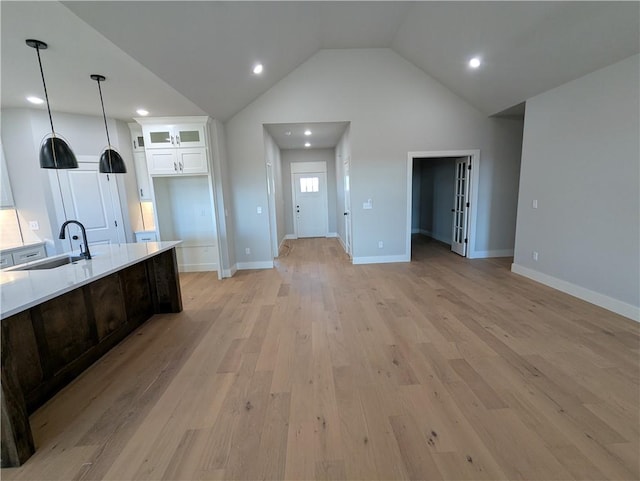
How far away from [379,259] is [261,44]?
13.2ft

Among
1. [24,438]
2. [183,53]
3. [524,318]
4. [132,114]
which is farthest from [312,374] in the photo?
[132,114]

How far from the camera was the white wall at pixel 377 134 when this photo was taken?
189 inches

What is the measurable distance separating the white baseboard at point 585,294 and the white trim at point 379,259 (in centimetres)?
190

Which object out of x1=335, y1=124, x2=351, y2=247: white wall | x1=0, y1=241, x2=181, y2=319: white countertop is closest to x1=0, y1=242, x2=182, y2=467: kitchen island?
x1=0, y1=241, x2=181, y2=319: white countertop

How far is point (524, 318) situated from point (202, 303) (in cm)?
397

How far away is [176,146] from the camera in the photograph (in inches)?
175

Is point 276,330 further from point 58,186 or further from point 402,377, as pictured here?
point 58,186

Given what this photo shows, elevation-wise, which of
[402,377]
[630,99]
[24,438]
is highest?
[630,99]

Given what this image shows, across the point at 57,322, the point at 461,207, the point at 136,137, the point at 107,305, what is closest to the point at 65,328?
the point at 57,322

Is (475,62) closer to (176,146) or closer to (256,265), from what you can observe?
(176,146)

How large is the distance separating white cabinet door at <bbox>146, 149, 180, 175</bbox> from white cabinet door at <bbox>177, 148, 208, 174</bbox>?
82 millimetres

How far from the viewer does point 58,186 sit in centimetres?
400

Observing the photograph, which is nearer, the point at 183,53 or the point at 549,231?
the point at 183,53

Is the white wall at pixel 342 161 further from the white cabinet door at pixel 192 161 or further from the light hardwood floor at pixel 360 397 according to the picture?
the light hardwood floor at pixel 360 397
